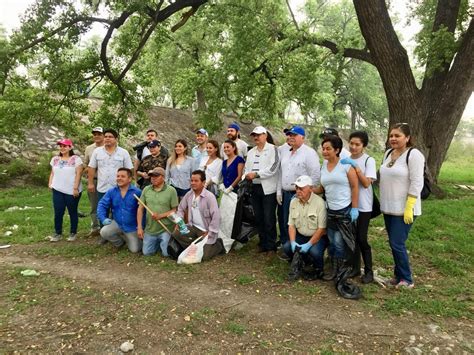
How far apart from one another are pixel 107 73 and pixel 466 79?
9.10 m

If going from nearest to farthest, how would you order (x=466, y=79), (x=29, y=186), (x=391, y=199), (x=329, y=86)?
(x=391, y=199) → (x=466, y=79) → (x=29, y=186) → (x=329, y=86)

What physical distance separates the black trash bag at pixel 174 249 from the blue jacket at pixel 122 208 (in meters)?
0.77

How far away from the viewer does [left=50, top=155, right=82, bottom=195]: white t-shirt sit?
21.6ft

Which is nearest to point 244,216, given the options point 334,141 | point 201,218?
point 201,218

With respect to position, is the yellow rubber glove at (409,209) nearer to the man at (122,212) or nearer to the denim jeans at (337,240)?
the denim jeans at (337,240)

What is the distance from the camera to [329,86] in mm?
26781

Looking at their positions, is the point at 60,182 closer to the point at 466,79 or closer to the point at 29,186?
the point at 29,186

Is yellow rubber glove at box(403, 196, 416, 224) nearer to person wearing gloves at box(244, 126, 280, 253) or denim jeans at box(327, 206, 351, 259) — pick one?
denim jeans at box(327, 206, 351, 259)

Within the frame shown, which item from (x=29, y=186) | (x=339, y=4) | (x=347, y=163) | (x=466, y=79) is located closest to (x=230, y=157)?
(x=347, y=163)

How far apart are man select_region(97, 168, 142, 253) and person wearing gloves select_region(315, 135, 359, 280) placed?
321cm

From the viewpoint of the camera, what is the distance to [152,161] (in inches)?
263

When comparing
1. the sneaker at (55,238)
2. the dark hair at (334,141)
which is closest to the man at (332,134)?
the dark hair at (334,141)

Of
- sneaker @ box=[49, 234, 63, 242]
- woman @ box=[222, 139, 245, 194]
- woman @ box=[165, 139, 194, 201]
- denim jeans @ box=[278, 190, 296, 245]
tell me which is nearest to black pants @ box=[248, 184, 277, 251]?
denim jeans @ box=[278, 190, 296, 245]

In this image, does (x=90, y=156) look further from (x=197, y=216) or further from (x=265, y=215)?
(x=265, y=215)
